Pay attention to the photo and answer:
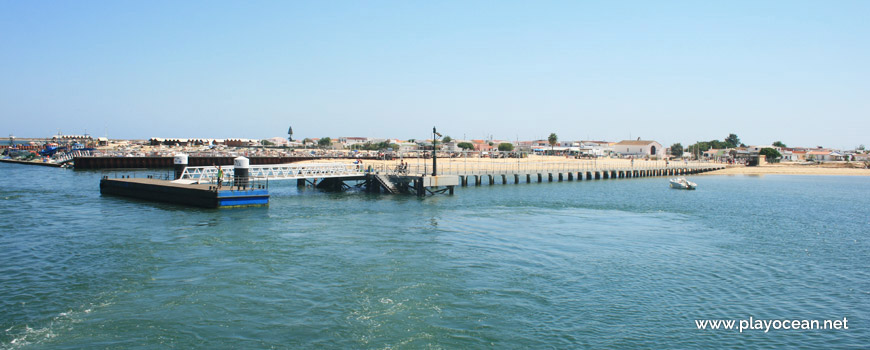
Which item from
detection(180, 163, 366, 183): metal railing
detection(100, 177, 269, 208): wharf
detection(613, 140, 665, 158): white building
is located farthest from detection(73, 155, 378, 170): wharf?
detection(613, 140, 665, 158): white building

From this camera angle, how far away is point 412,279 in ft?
64.1

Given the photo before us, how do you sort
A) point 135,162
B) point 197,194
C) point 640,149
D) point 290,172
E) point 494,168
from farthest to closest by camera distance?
point 640,149 → point 135,162 → point 494,168 → point 290,172 → point 197,194

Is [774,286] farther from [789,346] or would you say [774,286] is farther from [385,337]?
[385,337]

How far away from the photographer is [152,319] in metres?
15.2

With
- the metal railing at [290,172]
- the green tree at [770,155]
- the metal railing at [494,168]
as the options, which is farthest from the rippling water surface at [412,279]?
the green tree at [770,155]

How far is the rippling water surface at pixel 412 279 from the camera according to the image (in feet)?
48.0

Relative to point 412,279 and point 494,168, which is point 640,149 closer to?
point 494,168

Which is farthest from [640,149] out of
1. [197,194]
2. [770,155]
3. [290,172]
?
[197,194]

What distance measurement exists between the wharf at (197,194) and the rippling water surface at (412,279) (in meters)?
1.13

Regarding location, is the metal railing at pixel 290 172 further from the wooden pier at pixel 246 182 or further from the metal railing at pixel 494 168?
the metal railing at pixel 494 168

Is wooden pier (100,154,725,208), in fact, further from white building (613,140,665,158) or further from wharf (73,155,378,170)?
white building (613,140,665,158)

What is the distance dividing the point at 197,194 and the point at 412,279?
2276cm

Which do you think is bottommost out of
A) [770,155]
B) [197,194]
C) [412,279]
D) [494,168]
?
[412,279]

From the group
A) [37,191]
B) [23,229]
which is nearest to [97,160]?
[37,191]
